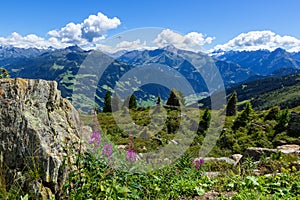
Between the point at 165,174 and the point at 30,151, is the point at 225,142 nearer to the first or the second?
the point at 165,174

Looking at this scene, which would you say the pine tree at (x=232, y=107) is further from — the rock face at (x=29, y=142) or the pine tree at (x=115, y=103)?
the rock face at (x=29, y=142)

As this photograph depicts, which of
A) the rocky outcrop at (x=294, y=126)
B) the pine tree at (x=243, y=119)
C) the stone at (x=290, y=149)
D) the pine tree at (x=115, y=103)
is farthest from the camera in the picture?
the pine tree at (x=115, y=103)

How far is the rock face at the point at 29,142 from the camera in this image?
16.0ft

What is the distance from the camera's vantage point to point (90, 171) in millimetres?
4676

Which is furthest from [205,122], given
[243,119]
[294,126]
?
[294,126]

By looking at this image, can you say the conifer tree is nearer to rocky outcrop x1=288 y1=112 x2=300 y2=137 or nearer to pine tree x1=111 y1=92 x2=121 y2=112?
rocky outcrop x1=288 y1=112 x2=300 y2=137

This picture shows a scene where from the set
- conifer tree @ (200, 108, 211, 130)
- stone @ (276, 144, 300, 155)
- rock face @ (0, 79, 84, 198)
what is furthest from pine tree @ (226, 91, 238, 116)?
rock face @ (0, 79, 84, 198)

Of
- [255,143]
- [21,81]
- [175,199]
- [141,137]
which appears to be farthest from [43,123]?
[255,143]

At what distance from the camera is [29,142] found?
5137 millimetres

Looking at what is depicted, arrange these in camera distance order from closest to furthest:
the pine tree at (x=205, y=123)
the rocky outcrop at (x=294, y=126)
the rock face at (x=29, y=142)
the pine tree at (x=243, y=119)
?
1. the rock face at (x=29, y=142)
2. the rocky outcrop at (x=294, y=126)
3. the pine tree at (x=243, y=119)
4. the pine tree at (x=205, y=123)

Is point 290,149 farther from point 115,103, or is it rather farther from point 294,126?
point 115,103

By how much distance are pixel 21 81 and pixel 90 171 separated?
278 centimetres

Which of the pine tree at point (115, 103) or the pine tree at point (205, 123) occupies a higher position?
the pine tree at point (115, 103)

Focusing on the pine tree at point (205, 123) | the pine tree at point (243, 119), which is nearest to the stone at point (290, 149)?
the pine tree at point (243, 119)
